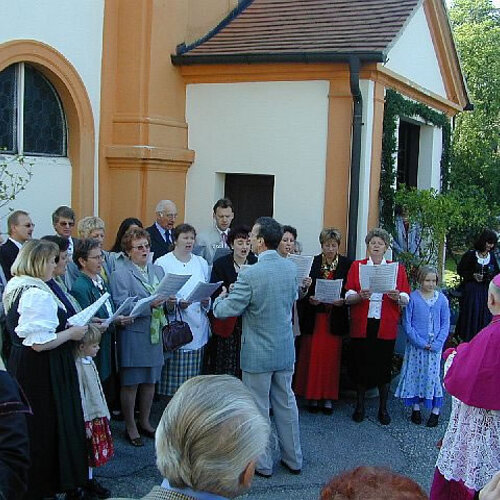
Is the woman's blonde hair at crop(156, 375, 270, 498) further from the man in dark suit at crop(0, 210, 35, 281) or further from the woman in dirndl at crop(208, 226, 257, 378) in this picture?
the man in dark suit at crop(0, 210, 35, 281)

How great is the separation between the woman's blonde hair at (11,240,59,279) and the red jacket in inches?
136

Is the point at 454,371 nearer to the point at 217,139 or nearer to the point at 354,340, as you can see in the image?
the point at 354,340

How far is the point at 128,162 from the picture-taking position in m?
9.78

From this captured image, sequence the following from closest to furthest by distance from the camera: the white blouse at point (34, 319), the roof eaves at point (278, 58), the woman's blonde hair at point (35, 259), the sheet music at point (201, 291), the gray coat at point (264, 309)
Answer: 1. the white blouse at point (34, 319)
2. the woman's blonde hair at point (35, 259)
3. the gray coat at point (264, 309)
4. the sheet music at point (201, 291)
5. the roof eaves at point (278, 58)

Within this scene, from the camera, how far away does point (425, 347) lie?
24.5 feet

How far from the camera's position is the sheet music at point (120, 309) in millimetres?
5502

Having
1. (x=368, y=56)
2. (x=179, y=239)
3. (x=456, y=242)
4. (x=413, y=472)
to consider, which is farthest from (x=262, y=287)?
(x=456, y=242)

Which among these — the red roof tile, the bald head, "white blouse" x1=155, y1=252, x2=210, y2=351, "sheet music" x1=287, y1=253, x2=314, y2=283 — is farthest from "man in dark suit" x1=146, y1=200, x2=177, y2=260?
the red roof tile

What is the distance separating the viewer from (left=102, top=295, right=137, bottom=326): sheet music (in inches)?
217

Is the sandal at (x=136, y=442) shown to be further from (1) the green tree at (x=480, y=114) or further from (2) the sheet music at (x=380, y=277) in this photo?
(1) the green tree at (x=480, y=114)

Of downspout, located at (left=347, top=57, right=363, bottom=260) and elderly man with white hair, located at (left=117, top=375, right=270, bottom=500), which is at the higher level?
downspout, located at (left=347, top=57, right=363, bottom=260)

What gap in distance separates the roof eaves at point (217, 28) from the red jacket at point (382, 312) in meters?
4.38

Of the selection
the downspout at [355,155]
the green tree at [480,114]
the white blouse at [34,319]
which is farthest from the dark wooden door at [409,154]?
the white blouse at [34,319]

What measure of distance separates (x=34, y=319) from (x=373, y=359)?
379cm
